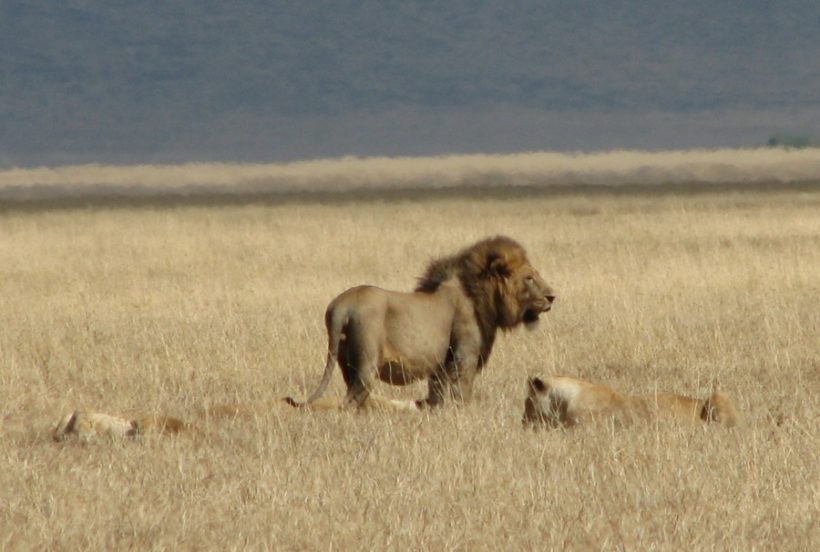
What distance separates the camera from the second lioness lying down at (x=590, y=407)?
7.59m

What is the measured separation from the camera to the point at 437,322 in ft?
27.3

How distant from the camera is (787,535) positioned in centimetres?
569

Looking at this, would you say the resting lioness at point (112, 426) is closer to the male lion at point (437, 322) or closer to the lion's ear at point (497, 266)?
the male lion at point (437, 322)

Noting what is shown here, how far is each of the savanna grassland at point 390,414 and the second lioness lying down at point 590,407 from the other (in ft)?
0.44

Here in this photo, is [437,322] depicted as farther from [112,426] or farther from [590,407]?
[112,426]

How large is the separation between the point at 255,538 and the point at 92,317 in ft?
26.0

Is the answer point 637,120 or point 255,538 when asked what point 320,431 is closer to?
point 255,538

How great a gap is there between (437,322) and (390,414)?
0.54 meters

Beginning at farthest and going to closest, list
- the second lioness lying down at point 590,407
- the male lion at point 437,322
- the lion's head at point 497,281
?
the lion's head at point 497,281 < the male lion at point 437,322 < the second lioness lying down at point 590,407

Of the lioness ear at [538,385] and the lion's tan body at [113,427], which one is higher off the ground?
the lioness ear at [538,385]

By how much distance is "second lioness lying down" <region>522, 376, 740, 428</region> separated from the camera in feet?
24.9

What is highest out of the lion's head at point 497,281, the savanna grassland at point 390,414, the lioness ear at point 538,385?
the lion's head at point 497,281

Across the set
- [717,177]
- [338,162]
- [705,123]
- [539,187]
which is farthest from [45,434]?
[705,123]

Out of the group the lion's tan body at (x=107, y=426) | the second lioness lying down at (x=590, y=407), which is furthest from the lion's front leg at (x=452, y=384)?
the lion's tan body at (x=107, y=426)
